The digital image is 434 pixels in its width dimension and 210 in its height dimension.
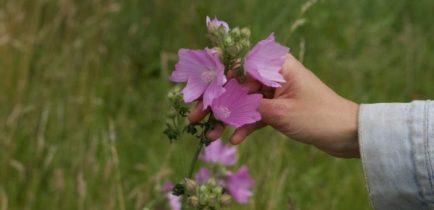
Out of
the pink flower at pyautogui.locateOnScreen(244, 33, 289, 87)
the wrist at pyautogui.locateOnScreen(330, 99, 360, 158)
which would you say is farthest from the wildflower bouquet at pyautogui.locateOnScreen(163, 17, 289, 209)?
the wrist at pyautogui.locateOnScreen(330, 99, 360, 158)

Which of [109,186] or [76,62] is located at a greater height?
[76,62]

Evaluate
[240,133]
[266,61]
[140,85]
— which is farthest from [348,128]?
[140,85]

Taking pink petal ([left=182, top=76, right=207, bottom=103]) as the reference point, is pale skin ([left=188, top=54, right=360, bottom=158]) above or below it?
below

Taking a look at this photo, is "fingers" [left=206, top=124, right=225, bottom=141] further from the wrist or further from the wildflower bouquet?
the wrist

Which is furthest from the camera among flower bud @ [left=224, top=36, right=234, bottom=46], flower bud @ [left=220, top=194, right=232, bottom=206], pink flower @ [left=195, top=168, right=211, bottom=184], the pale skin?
pink flower @ [left=195, top=168, right=211, bottom=184]

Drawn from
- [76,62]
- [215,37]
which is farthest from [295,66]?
[76,62]

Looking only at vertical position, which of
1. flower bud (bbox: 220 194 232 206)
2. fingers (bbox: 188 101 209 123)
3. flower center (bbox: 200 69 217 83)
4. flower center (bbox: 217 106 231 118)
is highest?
flower center (bbox: 200 69 217 83)

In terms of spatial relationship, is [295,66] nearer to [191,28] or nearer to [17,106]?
[17,106]
